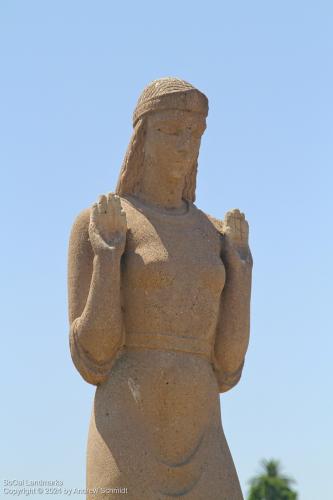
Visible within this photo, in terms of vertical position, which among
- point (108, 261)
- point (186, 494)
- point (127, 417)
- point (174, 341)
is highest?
point (108, 261)

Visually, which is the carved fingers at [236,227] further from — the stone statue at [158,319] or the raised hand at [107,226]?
the raised hand at [107,226]

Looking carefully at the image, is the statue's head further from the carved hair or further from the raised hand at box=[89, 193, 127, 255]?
the raised hand at box=[89, 193, 127, 255]

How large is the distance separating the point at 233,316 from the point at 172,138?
5.24ft

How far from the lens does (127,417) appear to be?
29.7 feet

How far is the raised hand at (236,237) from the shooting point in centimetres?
991

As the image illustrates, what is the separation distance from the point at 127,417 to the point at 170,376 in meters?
0.47

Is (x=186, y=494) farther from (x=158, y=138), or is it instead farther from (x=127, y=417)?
(x=158, y=138)

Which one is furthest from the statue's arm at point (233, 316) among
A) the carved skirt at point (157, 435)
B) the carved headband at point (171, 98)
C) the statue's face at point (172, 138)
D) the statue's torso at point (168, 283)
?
the carved headband at point (171, 98)

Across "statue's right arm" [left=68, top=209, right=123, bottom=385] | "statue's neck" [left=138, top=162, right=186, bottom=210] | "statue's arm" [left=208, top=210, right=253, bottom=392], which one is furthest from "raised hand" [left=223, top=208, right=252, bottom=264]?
"statue's right arm" [left=68, top=209, right=123, bottom=385]

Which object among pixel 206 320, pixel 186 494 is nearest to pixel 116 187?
pixel 206 320

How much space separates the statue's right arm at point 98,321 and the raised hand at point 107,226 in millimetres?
63

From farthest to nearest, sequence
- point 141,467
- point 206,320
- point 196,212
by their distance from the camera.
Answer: point 196,212 → point 206,320 → point 141,467

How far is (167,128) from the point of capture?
9.68 meters

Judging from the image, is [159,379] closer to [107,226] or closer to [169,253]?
[169,253]
